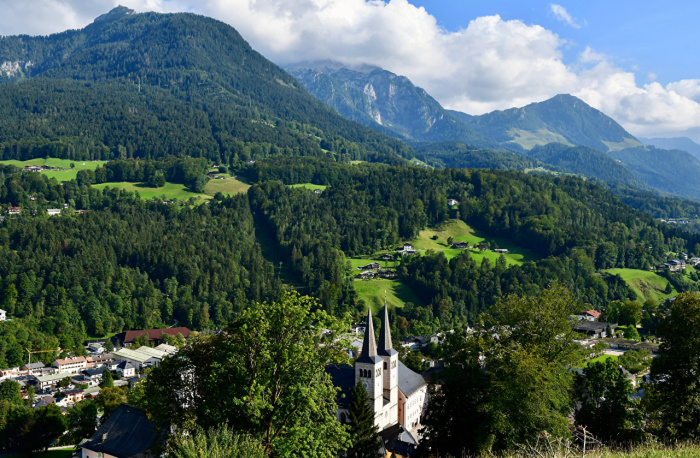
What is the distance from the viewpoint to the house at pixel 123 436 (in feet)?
148

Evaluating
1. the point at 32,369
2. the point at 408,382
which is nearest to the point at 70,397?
the point at 32,369

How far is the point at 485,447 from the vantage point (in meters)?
33.0

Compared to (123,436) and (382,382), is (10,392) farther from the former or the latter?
(382,382)

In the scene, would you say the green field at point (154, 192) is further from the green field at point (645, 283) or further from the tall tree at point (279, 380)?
the tall tree at point (279, 380)

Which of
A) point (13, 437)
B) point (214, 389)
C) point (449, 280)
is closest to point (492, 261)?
point (449, 280)

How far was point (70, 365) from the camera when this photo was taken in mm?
99625

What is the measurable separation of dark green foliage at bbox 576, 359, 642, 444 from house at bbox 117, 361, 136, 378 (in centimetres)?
8177

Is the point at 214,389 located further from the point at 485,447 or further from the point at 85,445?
the point at 85,445

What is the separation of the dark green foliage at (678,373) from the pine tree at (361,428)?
1891 centimetres

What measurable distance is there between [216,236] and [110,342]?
53.7 metres

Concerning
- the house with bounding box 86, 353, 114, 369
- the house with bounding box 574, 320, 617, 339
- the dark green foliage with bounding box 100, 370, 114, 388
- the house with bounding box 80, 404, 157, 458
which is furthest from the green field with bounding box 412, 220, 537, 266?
the house with bounding box 80, 404, 157, 458

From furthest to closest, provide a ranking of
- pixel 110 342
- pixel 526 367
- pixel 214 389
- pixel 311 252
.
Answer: pixel 311 252 < pixel 110 342 < pixel 526 367 < pixel 214 389

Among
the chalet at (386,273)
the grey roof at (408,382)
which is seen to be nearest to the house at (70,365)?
the grey roof at (408,382)

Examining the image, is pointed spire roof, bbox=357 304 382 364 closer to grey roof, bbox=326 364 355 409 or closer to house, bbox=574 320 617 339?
grey roof, bbox=326 364 355 409
